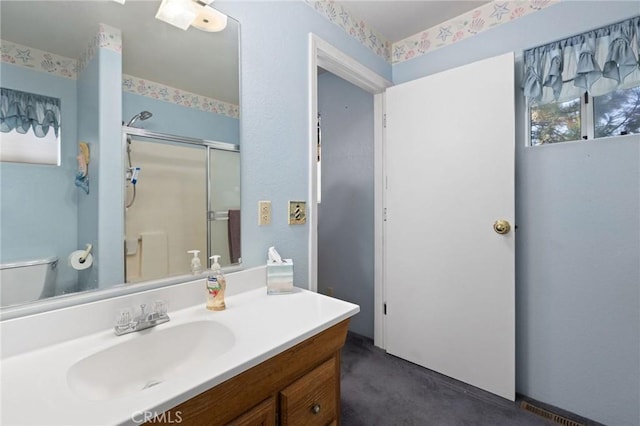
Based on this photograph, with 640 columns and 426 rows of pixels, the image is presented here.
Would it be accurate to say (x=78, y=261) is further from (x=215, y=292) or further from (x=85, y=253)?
(x=215, y=292)

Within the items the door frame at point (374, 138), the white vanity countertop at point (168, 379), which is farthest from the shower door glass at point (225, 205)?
the door frame at point (374, 138)

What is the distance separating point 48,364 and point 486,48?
8.05 feet

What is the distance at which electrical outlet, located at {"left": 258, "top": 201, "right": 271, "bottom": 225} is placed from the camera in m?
1.28

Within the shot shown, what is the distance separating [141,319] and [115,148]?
55 centimetres

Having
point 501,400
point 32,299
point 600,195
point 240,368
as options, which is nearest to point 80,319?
point 32,299

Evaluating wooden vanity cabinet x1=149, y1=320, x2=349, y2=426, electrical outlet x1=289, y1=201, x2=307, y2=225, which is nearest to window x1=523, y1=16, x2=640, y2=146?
electrical outlet x1=289, y1=201, x2=307, y2=225

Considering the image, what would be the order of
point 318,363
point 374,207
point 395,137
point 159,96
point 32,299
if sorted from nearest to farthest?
point 32,299
point 318,363
point 159,96
point 395,137
point 374,207

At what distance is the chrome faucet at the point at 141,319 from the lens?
2.69 ft

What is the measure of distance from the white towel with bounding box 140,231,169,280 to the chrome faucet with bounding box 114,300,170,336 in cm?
11

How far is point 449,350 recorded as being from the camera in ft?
5.83

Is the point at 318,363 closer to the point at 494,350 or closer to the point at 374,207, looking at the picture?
the point at 494,350

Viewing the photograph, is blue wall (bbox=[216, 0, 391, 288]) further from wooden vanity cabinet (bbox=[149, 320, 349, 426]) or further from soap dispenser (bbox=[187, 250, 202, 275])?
wooden vanity cabinet (bbox=[149, 320, 349, 426])

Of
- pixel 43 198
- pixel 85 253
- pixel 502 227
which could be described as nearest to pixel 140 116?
pixel 43 198

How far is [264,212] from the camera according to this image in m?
1.30
